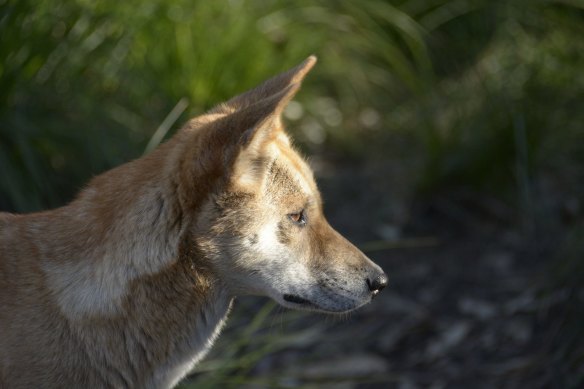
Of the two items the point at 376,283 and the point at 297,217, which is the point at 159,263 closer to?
the point at 297,217

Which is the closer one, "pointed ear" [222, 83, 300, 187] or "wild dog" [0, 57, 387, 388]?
"pointed ear" [222, 83, 300, 187]

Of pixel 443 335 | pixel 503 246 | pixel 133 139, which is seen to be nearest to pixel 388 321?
pixel 443 335

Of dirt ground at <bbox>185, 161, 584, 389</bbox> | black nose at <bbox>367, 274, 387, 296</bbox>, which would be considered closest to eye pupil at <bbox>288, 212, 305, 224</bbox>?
black nose at <bbox>367, 274, 387, 296</bbox>

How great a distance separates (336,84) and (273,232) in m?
3.80

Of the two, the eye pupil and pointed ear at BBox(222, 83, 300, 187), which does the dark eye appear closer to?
the eye pupil

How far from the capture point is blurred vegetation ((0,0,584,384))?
495cm

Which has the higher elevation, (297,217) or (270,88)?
(270,88)

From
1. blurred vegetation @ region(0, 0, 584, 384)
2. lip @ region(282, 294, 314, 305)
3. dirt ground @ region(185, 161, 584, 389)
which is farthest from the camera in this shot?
blurred vegetation @ region(0, 0, 584, 384)

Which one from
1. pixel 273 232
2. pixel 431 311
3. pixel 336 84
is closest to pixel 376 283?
pixel 273 232

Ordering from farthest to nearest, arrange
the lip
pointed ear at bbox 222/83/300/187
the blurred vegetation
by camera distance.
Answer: the blurred vegetation → the lip → pointed ear at bbox 222/83/300/187

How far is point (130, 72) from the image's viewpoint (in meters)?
5.49

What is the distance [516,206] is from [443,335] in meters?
1.17

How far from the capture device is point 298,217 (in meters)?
3.39

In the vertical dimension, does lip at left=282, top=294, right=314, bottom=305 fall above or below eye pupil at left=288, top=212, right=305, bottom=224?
below
